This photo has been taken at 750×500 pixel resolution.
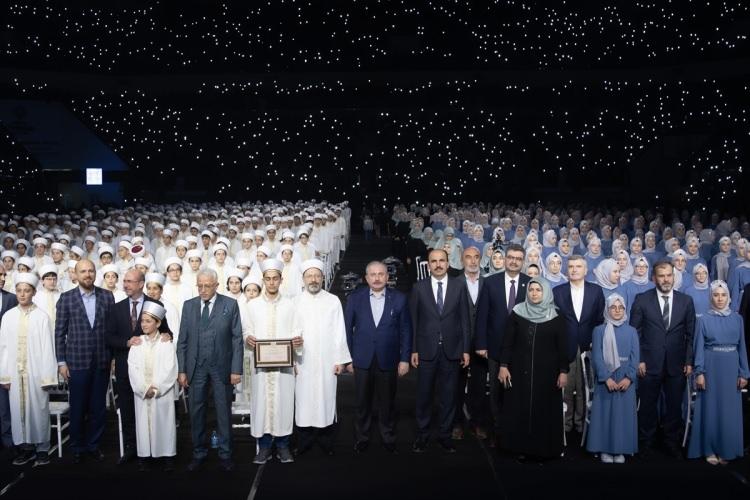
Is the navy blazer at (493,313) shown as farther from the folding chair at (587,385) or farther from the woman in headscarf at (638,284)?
the woman in headscarf at (638,284)

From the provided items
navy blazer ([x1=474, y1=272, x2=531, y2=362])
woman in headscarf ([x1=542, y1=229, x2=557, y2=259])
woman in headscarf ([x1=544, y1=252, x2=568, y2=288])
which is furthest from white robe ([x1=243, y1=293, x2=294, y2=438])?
woman in headscarf ([x1=542, y1=229, x2=557, y2=259])

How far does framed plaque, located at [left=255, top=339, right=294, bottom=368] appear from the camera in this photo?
300 inches

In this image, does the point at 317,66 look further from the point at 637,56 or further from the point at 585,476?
the point at 585,476

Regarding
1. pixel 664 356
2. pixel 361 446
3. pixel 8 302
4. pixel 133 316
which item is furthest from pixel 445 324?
pixel 8 302

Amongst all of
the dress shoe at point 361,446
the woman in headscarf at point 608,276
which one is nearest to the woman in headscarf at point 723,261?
the woman in headscarf at point 608,276

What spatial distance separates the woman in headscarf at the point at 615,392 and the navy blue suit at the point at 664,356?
0.29 m

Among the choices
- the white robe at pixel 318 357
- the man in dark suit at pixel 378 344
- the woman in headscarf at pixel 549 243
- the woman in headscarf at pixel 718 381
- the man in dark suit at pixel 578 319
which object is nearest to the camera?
the woman in headscarf at pixel 718 381

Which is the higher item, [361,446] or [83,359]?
[83,359]

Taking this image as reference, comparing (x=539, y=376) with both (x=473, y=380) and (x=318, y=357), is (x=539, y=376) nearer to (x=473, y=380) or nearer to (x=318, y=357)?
(x=473, y=380)

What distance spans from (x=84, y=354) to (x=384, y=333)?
267 cm

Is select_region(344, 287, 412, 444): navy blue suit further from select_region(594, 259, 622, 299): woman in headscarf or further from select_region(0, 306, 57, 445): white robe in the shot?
select_region(0, 306, 57, 445): white robe

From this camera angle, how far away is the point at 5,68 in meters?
35.0

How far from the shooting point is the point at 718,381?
25.5ft

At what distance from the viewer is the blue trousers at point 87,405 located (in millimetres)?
7824
